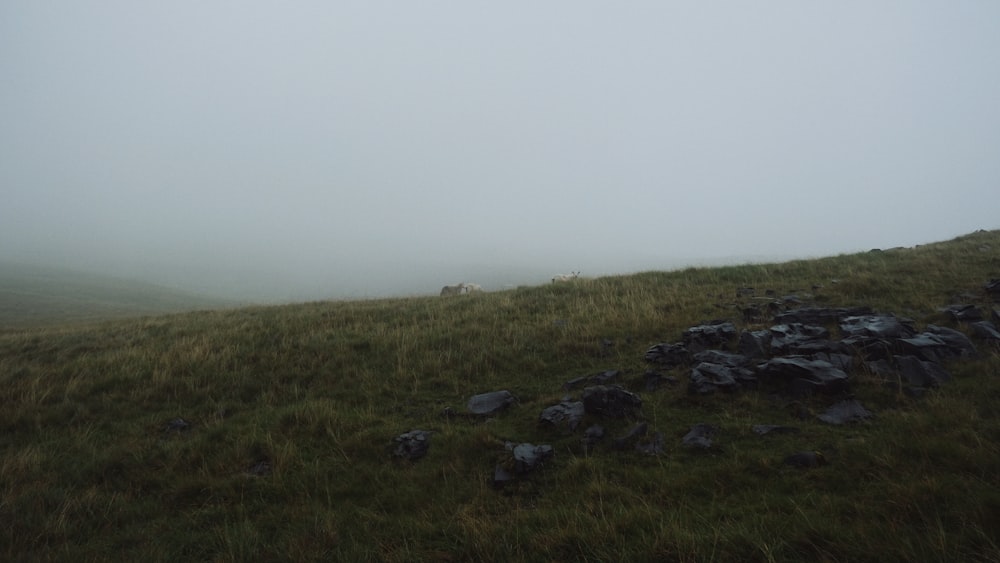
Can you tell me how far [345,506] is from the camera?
534 cm

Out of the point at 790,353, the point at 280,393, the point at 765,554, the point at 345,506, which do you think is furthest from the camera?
the point at 280,393

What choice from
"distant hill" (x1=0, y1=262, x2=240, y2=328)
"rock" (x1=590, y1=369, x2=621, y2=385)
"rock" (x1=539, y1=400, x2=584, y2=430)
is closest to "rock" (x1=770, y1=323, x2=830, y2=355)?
"rock" (x1=590, y1=369, x2=621, y2=385)

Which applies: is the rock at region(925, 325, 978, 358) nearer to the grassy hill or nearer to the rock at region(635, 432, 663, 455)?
the grassy hill

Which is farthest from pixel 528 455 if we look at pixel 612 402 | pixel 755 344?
pixel 755 344

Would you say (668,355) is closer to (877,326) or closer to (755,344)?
(755,344)

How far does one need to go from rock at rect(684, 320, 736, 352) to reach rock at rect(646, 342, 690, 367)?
31 centimetres

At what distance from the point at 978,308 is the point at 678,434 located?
25.4 ft

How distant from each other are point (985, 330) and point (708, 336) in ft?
14.1

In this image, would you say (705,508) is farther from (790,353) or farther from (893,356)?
(893,356)

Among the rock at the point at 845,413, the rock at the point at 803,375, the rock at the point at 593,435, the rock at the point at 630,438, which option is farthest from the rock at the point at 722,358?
the rock at the point at 593,435

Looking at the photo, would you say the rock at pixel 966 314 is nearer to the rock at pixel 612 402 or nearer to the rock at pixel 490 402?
the rock at pixel 612 402

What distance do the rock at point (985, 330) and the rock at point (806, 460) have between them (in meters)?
5.31

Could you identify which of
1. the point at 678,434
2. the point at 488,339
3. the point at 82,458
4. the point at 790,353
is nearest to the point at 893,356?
the point at 790,353

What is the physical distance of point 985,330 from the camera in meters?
7.46
